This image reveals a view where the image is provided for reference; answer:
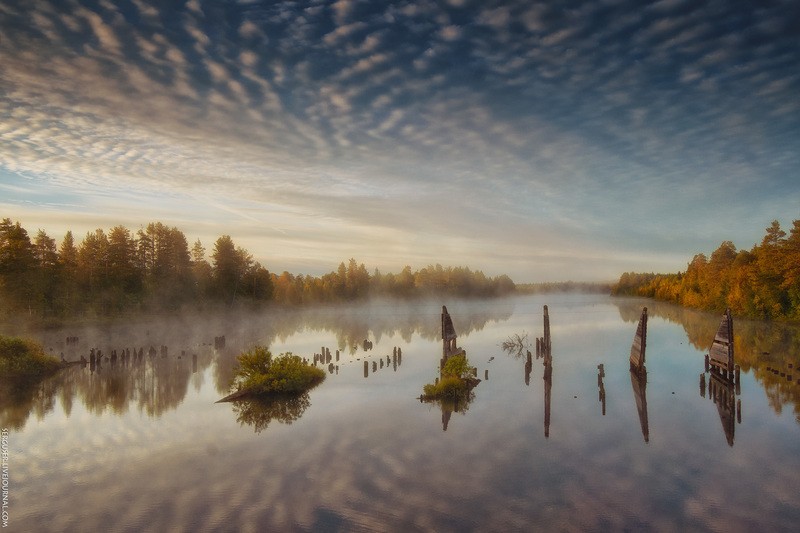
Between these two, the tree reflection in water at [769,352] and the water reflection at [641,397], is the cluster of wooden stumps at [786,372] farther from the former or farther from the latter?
the water reflection at [641,397]

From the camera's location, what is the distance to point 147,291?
303ft

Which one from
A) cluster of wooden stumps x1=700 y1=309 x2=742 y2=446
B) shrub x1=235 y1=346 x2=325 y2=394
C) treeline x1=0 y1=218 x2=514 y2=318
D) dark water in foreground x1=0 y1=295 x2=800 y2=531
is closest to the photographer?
dark water in foreground x1=0 y1=295 x2=800 y2=531

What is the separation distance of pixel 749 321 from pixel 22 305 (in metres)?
117

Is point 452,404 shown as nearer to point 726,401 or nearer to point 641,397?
point 641,397

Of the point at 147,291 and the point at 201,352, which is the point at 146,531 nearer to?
the point at 201,352

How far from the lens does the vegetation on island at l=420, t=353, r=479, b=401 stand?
30.7 meters

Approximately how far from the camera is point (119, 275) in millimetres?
87875

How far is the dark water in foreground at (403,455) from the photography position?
15.1 m

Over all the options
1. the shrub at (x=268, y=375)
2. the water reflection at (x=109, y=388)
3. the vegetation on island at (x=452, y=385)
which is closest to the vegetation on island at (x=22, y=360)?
the water reflection at (x=109, y=388)

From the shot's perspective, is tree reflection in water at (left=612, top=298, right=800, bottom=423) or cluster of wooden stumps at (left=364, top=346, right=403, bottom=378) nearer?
tree reflection in water at (left=612, top=298, right=800, bottom=423)

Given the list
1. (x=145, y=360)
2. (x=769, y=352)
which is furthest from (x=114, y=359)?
(x=769, y=352)

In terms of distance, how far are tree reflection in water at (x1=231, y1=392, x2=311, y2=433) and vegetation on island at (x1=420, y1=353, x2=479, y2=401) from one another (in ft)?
25.8

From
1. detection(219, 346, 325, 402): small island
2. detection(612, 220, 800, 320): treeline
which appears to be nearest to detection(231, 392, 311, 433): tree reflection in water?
detection(219, 346, 325, 402): small island

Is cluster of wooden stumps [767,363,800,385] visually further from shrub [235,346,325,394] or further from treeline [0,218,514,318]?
treeline [0,218,514,318]
